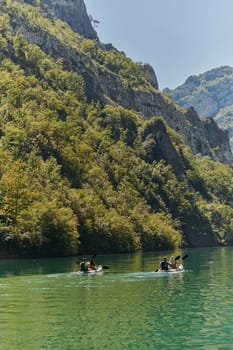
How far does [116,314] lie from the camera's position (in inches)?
1481

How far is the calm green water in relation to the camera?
29.7 metres

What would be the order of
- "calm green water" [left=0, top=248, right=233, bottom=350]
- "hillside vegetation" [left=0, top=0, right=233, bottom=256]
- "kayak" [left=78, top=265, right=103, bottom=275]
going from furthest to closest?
1. "hillside vegetation" [left=0, top=0, right=233, bottom=256]
2. "kayak" [left=78, top=265, right=103, bottom=275]
3. "calm green water" [left=0, top=248, right=233, bottom=350]

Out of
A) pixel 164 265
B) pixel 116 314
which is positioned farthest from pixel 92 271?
pixel 116 314

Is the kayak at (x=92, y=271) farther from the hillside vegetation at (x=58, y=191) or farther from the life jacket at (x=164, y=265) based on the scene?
the hillside vegetation at (x=58, y=191)

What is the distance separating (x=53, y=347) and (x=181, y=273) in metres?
44.7

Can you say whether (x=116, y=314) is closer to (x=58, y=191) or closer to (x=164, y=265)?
(x=164, y=265)

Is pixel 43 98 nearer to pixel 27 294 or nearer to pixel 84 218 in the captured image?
pixel 84 218

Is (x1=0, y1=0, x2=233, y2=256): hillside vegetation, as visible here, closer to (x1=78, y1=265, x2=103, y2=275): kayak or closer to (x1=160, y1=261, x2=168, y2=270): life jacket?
(x1=78, y1=265, x2=103, y2=275): kayak

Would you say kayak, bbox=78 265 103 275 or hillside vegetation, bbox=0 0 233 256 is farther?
hillside vegetation, bbox=0 0 233 256

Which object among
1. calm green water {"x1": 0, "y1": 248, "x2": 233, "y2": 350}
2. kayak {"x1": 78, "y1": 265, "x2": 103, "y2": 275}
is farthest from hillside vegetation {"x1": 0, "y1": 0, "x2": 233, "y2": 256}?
calm green water {"x1": 0, "y1": 248, "x2": 233, "y2": 350}

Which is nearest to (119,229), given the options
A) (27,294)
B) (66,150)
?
(66,150)

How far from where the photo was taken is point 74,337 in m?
30.8

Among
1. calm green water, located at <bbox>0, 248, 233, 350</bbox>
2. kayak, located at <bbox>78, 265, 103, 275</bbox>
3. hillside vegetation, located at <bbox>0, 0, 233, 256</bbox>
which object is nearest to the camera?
calm green water, located at <bbox>0, 248, 233, 350</bbox>

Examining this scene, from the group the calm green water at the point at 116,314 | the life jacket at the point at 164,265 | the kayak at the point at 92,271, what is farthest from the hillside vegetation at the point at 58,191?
the calm green water at the point at 116,314
